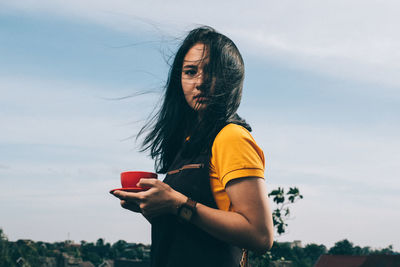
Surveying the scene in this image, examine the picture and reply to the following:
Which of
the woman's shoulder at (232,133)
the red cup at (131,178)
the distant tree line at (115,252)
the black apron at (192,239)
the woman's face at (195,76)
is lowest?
the black apron at (192,239)

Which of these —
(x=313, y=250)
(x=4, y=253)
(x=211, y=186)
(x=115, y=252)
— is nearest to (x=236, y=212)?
(x=211, y=186)

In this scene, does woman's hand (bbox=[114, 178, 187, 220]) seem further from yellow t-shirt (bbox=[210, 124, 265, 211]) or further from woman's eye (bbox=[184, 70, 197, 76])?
woman's eye (bbox=[184, 70, 197, 76])

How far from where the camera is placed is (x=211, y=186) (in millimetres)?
2527

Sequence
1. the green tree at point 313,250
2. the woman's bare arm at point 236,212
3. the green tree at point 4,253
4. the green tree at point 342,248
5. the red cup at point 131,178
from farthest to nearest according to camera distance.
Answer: the green tree at point 313,250 → the green tree at point 342,248 → the green tree at point 4,253 → the red cup at point 131,178 → the woman's bare arm at point 236,212

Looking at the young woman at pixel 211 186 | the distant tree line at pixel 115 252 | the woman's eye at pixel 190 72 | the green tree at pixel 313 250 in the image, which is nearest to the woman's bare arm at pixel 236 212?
the young woman at pixel 211 186

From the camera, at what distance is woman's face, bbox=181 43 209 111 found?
2801mm

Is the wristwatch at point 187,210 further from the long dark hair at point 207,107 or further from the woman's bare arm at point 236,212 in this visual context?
the long dark hair at point 207,107

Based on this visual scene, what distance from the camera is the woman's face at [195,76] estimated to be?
280 centimetres

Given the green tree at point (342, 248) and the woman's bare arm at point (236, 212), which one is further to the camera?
the green tree at point (342, 248)

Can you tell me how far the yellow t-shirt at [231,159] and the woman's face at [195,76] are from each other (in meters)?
0.28

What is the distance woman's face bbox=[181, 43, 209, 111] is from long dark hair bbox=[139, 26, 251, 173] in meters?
0.03

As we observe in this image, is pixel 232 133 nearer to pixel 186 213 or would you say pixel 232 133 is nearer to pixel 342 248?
pixel 186 213

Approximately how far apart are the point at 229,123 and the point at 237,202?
442 mm

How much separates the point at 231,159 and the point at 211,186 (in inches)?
7.9
